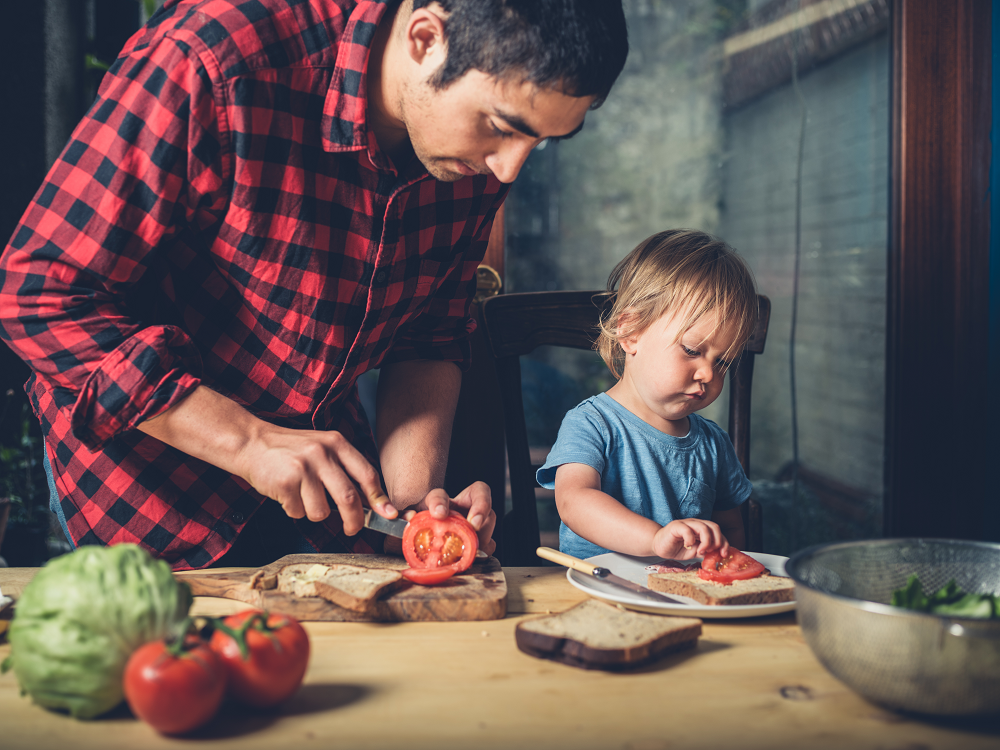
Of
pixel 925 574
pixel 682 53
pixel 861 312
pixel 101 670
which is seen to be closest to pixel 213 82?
pixel 101 670

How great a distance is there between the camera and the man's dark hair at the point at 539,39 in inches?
40.2

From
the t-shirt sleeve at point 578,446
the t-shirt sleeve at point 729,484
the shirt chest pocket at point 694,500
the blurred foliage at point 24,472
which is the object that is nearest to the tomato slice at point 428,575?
the t-shirt sleeve at point 578,446

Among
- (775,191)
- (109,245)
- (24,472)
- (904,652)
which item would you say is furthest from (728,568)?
(24,472)

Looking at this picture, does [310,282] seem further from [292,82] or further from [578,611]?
[578,611]

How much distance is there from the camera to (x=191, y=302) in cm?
130

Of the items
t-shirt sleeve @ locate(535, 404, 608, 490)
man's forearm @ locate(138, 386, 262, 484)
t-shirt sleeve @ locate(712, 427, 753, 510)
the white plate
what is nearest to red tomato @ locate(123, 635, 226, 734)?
man's forearm @ locate(138, 386, 262, 484)

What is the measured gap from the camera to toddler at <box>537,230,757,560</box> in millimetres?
1619

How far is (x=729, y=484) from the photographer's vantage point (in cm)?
182

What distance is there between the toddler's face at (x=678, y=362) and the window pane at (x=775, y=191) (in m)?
0.98

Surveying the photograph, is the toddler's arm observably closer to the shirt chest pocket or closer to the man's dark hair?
the shirt chest pocket

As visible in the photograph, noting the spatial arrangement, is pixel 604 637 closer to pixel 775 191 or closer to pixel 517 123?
pixel 517 123

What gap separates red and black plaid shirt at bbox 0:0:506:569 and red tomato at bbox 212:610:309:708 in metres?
0.46

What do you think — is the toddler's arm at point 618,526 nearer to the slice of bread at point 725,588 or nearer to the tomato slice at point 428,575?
the slice of bread at point 725,588

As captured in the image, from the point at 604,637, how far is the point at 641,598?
189mm
